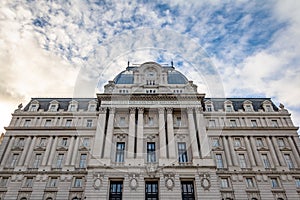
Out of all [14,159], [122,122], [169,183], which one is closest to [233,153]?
[169,183]

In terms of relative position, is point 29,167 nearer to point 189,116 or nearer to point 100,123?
point 100,123

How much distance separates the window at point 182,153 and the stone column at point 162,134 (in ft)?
10.1

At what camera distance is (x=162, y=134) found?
1658 inches

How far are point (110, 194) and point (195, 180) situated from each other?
13.5m

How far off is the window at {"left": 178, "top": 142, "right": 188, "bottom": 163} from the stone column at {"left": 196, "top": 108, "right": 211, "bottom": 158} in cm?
314

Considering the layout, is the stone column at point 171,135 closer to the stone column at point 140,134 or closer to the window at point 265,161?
the stone column at point 140,134

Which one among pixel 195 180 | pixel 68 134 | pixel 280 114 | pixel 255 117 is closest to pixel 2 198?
pixel 68 134

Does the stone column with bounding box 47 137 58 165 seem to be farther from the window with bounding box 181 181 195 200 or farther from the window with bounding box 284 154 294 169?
the window with bounding box 284 154 294 169

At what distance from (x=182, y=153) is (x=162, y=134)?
4.88m

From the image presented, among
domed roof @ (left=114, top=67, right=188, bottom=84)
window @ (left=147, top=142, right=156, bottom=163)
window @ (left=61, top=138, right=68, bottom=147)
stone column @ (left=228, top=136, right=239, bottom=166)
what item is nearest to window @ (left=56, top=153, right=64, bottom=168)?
window @ (left=61, top=138, right=68, bottom=147)

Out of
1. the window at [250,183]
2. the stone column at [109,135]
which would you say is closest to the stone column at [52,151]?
the stone column at [109,135]

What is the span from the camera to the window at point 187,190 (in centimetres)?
3622

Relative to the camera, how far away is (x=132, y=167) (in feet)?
123

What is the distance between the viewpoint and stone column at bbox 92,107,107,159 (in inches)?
1545
